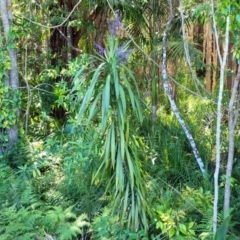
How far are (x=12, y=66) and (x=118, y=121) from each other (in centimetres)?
189

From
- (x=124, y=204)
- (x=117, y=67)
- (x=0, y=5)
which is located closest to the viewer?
(x=117, y=67)

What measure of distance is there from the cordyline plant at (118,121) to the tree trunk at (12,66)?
1.54m

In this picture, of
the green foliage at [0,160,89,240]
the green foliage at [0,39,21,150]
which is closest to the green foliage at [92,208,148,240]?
the green foliage at [0,160,89,240]

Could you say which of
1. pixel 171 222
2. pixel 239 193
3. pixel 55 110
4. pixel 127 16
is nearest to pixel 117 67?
pixel 171 222

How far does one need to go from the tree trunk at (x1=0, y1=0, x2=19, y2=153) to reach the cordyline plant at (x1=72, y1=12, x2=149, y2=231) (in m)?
1.54

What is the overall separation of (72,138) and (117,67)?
4.94ft

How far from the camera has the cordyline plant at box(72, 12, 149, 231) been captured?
2.24 metres

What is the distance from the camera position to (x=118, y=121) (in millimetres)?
Result: 2326

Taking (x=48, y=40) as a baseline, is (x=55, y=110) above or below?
below

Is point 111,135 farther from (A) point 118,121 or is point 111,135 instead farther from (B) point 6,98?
(B) point 6,98

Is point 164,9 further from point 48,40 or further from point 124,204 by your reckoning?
point 124,204

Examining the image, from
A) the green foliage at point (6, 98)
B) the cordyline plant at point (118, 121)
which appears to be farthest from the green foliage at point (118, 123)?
the green foliage at point (6, 98)

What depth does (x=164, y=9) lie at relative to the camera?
430cm

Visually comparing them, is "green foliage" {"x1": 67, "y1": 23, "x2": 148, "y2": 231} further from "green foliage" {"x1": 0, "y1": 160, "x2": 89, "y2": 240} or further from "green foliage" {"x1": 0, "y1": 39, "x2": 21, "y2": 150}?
"green foliage" {"x1": 0, "y1": 39, "x2": 21, "y2": 150}
